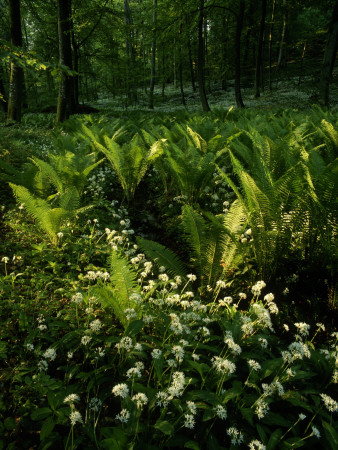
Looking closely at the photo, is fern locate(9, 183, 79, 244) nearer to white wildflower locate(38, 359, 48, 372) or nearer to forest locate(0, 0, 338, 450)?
forest locate(0, 0, 338, 450)

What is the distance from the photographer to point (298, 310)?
7.63 feet

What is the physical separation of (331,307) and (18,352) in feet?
7.90

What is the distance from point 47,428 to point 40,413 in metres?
0.09

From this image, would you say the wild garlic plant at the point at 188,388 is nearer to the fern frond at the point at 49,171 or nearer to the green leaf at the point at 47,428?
the green leaf at the point at 47,428

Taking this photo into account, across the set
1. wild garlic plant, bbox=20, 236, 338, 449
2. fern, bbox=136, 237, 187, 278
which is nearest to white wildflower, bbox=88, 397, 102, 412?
wild garlic plant, bbox=20, 236, 338, 449

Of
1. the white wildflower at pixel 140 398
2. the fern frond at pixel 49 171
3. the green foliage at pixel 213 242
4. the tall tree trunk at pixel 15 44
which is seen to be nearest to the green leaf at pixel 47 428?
the white wildflower at pixel 140 398

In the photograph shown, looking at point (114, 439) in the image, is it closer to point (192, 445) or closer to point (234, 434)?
point (192, 445)

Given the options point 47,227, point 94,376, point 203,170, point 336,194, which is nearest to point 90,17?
point 203,170

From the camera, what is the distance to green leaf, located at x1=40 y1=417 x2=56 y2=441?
1.19m

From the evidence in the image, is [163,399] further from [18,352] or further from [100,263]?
[100,263]

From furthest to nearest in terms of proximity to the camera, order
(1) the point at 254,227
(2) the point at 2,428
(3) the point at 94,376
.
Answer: (1) the point at 254,227, (3) the point at 94,376, (2) the point at 2,428

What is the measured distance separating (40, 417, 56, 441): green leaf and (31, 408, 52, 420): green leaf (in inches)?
1.5

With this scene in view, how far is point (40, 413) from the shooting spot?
1266 mm

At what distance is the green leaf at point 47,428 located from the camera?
1.19 m
